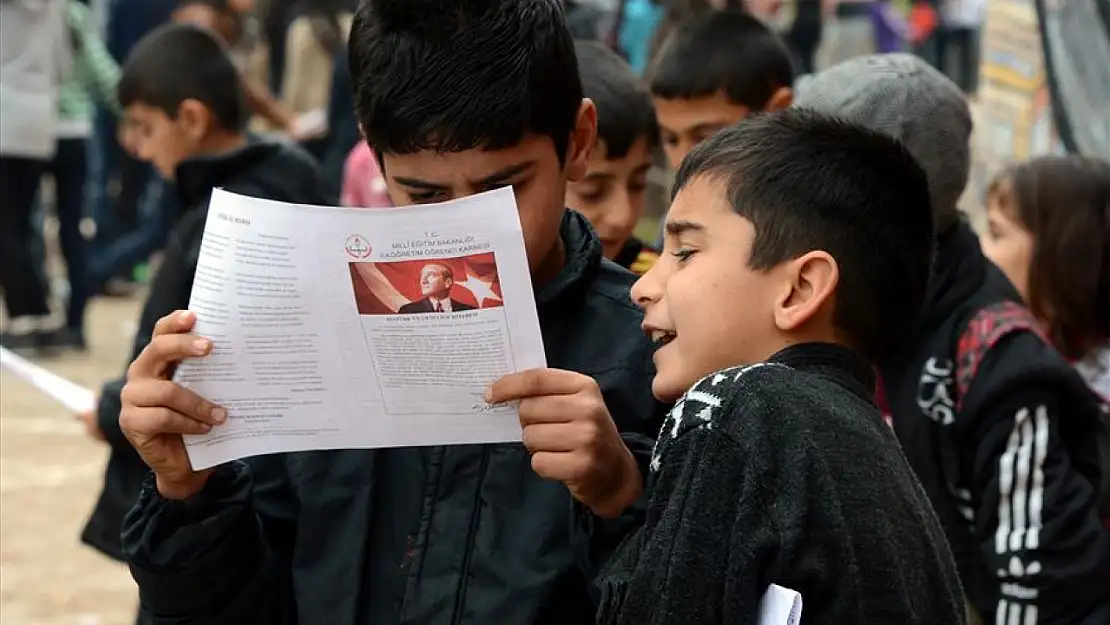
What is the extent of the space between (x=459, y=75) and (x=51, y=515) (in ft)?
11.6

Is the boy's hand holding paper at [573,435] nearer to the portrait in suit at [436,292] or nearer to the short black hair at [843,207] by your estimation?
the portrait in suit at [436,292]

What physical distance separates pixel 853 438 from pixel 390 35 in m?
0.72

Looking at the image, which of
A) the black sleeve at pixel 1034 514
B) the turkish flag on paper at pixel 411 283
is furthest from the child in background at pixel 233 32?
the turkish flag on paper at pixel 411 283

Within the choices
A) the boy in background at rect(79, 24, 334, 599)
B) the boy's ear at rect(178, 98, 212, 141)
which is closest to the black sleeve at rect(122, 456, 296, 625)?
the boy in background at rect(79, 24, 334, 599)

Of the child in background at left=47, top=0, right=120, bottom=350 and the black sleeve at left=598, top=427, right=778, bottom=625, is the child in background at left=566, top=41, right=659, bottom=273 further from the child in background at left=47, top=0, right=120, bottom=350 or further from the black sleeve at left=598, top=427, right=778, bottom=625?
the child in background at left=47, top=0, right=120, bottom=350

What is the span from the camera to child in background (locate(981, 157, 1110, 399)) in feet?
10.0

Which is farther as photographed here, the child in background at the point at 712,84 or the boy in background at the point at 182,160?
the child in background at the point at 712,84

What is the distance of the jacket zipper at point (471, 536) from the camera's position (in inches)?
64.4

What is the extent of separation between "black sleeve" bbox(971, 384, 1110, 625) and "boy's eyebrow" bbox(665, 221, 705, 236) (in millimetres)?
1015

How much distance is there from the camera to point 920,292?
1.67 metres

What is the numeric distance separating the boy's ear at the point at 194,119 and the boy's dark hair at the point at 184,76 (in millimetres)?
18

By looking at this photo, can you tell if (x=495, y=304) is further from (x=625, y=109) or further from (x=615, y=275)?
(x=625, y=109)

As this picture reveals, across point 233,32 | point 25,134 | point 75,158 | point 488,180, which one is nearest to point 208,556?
point 488,180

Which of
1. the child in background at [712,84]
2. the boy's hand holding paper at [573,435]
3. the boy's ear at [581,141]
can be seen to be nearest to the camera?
the boy's hand holding paper at [573,435]
